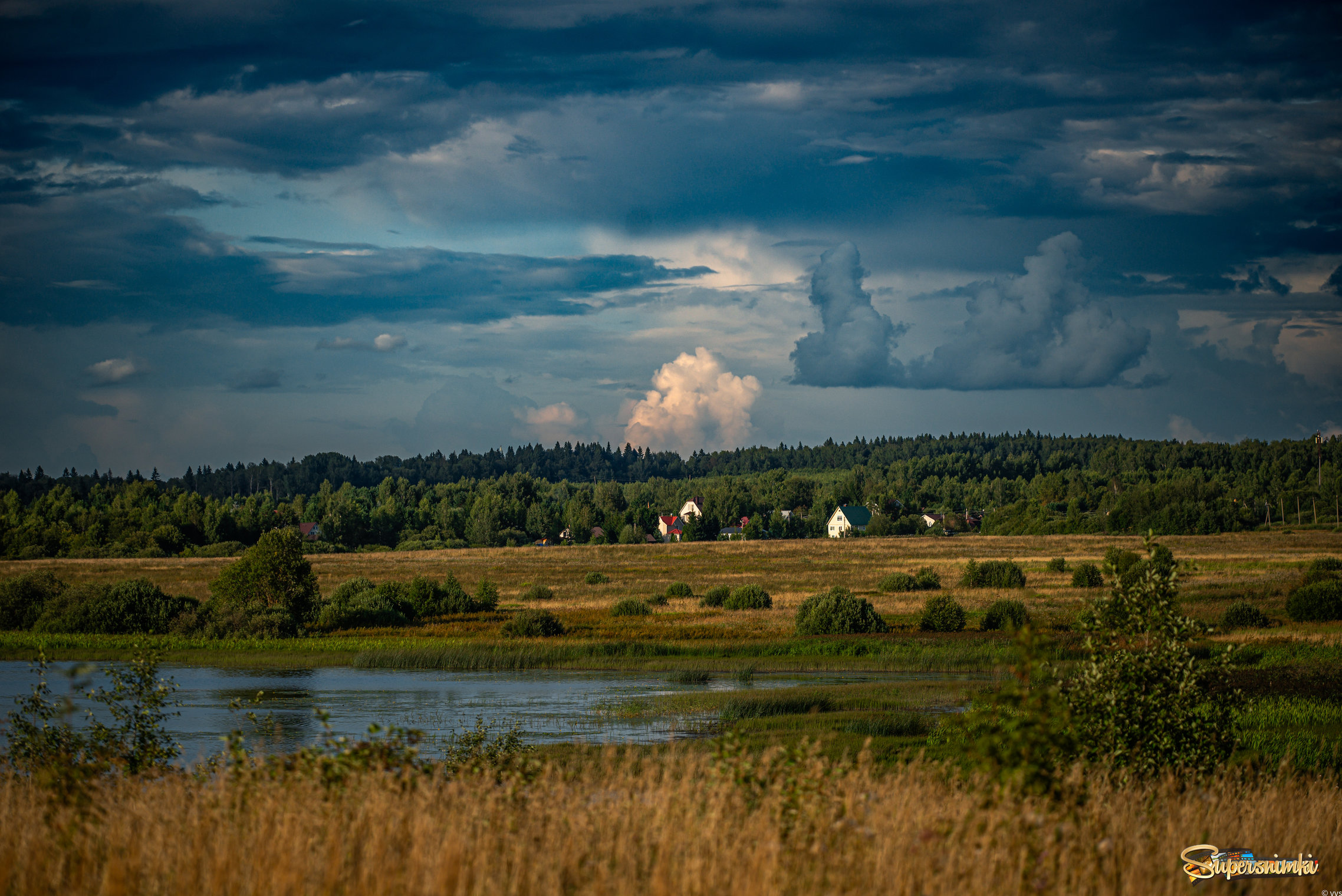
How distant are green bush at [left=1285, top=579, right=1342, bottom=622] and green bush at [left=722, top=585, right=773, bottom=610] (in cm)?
2652

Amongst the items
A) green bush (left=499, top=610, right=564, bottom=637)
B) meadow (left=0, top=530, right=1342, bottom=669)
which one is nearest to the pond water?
meadow (left=0, top=530, right=1342, bottom=669)

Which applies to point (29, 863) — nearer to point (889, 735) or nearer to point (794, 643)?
point (889, 735)

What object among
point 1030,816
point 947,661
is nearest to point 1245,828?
point 1030,816

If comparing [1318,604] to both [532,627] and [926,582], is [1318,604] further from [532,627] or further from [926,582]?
[532,627]

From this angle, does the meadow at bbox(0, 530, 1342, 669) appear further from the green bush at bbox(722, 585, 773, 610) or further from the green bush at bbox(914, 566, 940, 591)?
the green bush at bbox(914, 566, 940, 591)

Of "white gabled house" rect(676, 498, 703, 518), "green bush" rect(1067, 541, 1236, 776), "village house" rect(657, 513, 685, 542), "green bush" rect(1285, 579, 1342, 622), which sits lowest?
"village house" rect(657, 513, 685, 542)

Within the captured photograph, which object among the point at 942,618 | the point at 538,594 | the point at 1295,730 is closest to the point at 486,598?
the point at 538,594

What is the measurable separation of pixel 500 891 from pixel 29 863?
3.48 meters

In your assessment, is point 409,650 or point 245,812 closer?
point 245,812

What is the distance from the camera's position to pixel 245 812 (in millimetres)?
8039

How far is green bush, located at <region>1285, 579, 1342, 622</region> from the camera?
152 ft

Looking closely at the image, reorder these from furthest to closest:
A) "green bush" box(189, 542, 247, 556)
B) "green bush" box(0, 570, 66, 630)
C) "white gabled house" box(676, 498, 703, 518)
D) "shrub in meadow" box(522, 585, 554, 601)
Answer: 1. "white gabled house" box(676, 498, 703, 518)
2. "green bush" box(189, 542, 247, 556)
3. "shrub in meadow" box(522, 585, 554, 601)
4. "green bush" box(0, 570, 66, 630)

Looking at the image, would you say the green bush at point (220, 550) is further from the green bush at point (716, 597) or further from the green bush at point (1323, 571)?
the green bush at point (1323, 571)

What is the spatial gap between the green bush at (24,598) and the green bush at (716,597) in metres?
35.9
